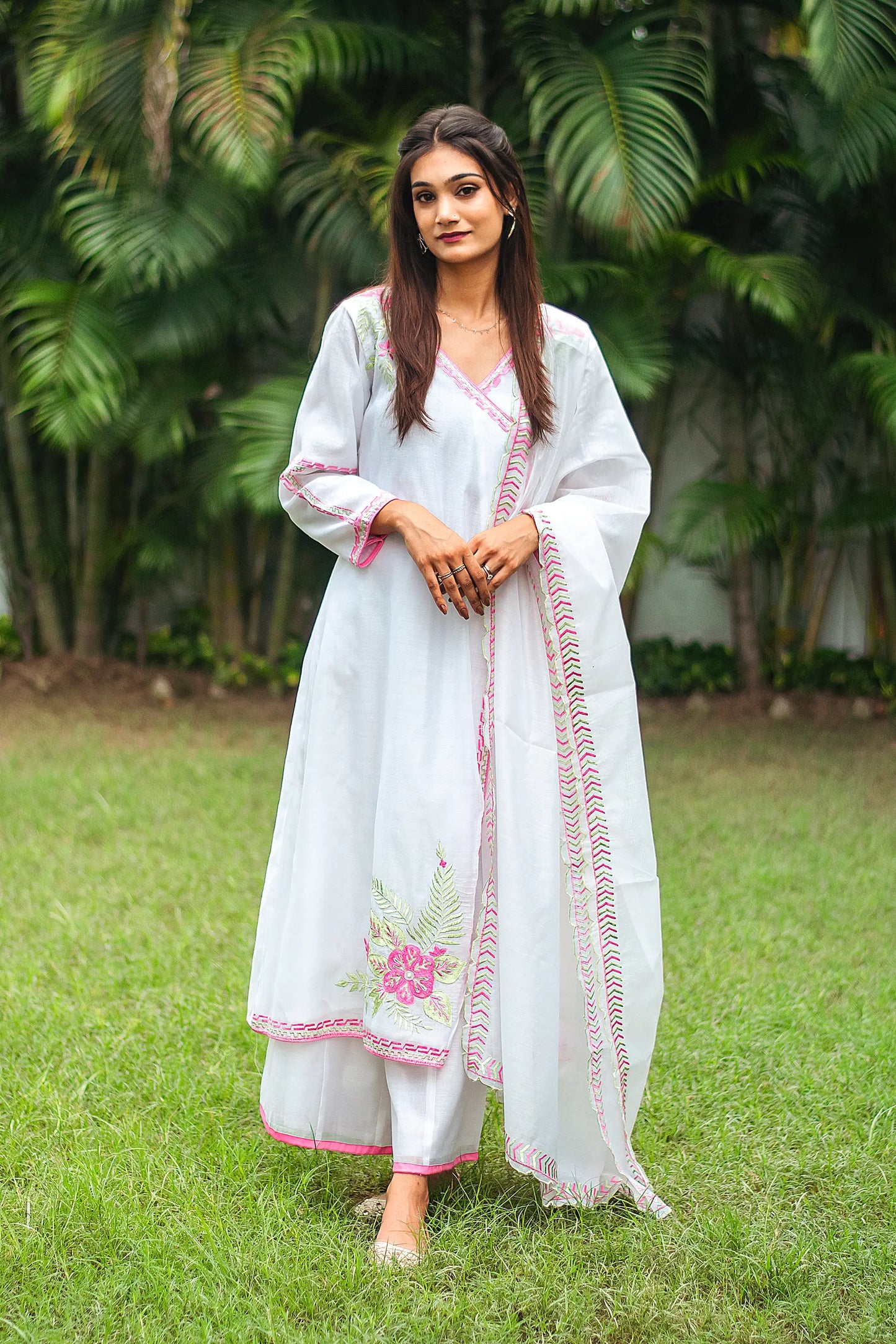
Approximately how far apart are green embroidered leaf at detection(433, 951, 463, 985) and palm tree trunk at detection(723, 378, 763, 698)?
4.46 metres

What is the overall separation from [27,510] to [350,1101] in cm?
491

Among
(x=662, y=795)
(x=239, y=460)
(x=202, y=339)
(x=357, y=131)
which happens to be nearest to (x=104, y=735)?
(x=239, y=460)

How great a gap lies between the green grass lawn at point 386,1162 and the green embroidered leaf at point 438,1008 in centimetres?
32

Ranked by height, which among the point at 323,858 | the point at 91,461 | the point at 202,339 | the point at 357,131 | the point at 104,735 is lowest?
the point at 104,735

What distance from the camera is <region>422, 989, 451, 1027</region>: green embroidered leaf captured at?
2033mm

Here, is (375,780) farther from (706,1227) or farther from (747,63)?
(747,63)

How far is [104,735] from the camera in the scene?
18.7ft

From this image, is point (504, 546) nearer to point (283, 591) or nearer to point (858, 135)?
point (858, 135)

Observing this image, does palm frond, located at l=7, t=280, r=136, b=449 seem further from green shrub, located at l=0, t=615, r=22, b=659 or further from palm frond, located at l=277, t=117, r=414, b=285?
green shrub, located at l=0, t=615, r=22, b=659

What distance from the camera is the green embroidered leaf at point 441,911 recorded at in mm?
2021

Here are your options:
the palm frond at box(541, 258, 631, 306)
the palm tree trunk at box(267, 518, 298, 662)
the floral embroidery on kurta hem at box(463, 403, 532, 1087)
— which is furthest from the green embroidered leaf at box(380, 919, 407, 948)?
the palm tree trunk at box(267, 518, 298, 662)

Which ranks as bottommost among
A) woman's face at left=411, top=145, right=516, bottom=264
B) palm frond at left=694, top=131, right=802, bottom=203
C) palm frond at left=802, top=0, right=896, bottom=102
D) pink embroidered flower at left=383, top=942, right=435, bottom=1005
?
pink embroidered flower at left=383, top=942, right=435, bottom=1005

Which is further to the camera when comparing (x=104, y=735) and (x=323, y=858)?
(x=104, y=735)

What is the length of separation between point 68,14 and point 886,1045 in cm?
495
